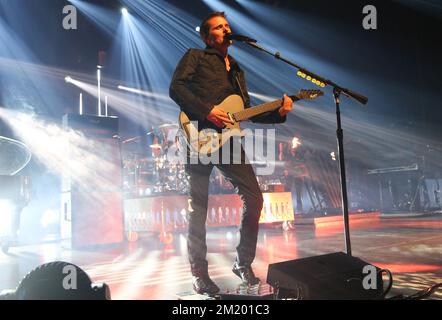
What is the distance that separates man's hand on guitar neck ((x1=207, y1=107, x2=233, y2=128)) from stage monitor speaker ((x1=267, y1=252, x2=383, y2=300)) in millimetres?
1047

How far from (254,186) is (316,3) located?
8270 millimetres

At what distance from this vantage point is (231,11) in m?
10.6

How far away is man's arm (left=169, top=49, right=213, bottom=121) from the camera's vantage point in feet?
8.06

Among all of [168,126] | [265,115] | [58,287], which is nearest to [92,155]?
[168,126]

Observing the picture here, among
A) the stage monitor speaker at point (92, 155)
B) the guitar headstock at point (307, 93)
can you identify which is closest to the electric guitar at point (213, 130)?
the guitar headstock at point (307, 93)

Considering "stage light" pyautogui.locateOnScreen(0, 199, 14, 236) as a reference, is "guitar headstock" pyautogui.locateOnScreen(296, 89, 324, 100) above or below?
above

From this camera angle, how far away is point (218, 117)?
248 centimetres

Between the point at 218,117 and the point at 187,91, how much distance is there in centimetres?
30

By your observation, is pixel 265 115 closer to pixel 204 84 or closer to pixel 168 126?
pixel 204 84

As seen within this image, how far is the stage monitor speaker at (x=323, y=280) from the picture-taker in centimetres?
194

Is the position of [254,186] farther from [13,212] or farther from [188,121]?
[13,212]

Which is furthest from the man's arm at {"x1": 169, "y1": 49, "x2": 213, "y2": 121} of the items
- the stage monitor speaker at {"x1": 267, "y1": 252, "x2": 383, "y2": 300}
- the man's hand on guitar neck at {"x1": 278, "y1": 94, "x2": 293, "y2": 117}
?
the stage monitor speaker at {"x1": 267, "y1": 252, "x2": 383, "y2": 300}

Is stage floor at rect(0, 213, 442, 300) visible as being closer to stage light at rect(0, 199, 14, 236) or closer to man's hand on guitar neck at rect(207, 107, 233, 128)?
stage light at rect(0, 199, 14, 236)

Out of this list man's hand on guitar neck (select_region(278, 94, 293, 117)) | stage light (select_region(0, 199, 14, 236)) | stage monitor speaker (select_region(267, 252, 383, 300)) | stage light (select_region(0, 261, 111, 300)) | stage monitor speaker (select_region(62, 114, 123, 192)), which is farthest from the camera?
stage monitor speaker (select_region(62, 114, 123, 192))
